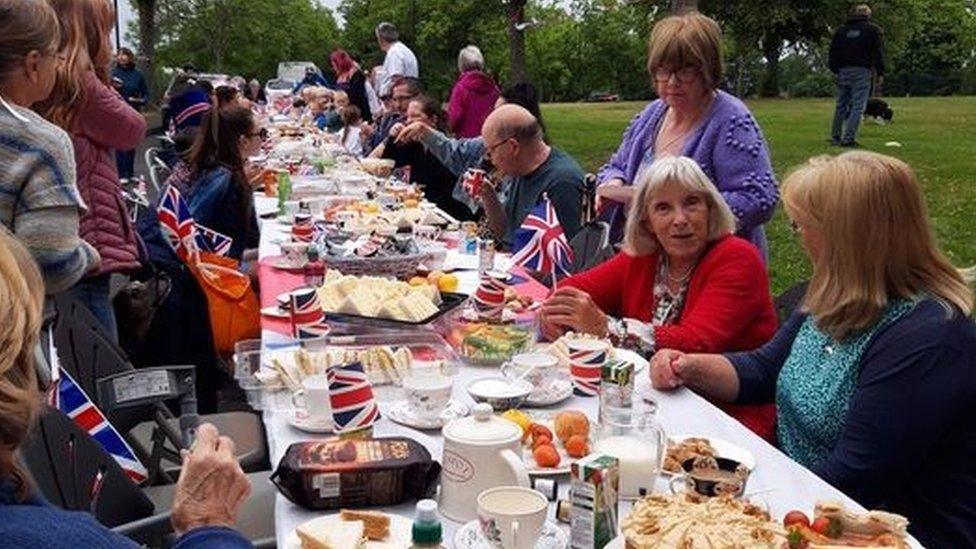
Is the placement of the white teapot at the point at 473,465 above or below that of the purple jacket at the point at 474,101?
below

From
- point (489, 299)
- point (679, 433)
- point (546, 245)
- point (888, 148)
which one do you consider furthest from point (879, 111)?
point (679, 433)

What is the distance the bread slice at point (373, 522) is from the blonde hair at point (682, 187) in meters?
1.73

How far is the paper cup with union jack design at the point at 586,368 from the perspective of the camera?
2496mm

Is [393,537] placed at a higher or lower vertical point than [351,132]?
higher

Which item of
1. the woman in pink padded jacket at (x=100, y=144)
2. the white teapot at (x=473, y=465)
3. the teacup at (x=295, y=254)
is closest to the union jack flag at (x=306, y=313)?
the woman in pink padded jacket at (x=100, y=144)

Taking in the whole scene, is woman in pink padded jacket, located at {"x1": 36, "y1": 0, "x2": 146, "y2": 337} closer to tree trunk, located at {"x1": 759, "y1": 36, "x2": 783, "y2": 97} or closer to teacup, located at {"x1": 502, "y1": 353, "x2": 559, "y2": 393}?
teacup, located at {"x1": 502, "y1": 353, "x2": 559, "y2": 393}

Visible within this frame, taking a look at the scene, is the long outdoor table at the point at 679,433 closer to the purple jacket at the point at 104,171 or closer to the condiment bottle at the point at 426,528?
the condiment bottle at the point at 426,528

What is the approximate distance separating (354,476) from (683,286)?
65.5 inches

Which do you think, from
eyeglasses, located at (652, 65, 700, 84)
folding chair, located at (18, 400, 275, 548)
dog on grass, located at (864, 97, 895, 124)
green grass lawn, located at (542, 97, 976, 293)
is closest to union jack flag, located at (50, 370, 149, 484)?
folding chair, located at (18, 400, 275, 548)

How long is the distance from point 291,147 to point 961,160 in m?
7.78

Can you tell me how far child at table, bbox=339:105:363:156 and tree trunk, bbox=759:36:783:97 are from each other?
2904cm

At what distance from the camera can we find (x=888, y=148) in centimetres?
1258

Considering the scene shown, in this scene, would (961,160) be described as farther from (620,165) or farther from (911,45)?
(911,45)

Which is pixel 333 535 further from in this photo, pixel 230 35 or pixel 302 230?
pixel 230 35
